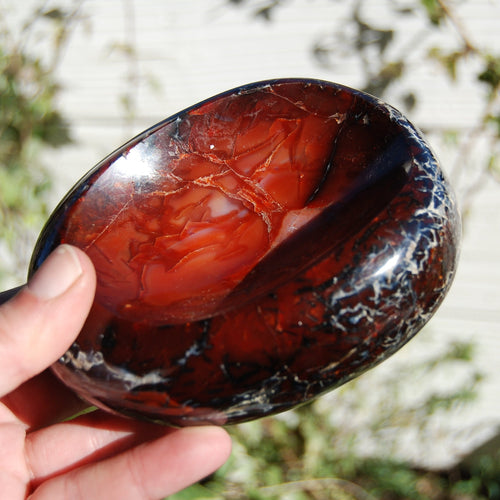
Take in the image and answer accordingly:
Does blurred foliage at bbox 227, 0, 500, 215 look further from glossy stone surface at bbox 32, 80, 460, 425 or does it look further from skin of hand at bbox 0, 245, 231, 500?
skin of hand at bbox 0, 245, 231, 500

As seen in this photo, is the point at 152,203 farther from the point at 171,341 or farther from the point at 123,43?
the point at 123,43

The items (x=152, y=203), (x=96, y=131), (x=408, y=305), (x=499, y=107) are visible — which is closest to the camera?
(x=408, y=305)

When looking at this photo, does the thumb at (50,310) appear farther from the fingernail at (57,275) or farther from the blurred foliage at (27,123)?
the blurred foliage at (27,123)

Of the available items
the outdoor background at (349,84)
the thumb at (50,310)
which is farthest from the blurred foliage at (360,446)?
the thumb at (50,310)

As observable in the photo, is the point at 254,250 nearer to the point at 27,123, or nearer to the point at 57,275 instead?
the point at 57,275

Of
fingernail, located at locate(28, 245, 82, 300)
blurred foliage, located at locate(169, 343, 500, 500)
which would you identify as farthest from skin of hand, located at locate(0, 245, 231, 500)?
blurred foliage, located at locate(169, 343, 500, 500)

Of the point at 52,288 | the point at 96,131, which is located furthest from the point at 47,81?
the point at 52,288

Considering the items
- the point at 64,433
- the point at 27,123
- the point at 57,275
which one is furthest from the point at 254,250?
the point at 27,123
